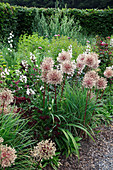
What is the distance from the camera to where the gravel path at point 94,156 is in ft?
8.33

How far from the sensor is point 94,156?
108 inches

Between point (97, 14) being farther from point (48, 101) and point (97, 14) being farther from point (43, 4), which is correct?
point (43, 4)

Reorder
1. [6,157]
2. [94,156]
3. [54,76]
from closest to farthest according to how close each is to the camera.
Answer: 1. [6,157]
2. [54,76]
3. [94,156]

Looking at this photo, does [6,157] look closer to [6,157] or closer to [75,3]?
[6,157]

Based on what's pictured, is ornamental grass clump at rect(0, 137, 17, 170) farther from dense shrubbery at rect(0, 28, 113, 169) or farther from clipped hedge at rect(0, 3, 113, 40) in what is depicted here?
clipped hedge at rect(0, 3, 113, 40)

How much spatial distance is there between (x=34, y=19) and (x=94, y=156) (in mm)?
7929

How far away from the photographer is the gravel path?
100.0 inches

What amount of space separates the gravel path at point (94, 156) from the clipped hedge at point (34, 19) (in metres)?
5.50

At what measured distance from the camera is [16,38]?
8406 millimetres

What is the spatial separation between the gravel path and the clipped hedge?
5.50 meters

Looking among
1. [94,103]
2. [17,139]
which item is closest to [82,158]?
[94,103]

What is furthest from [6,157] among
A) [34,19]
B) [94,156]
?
[34,19]

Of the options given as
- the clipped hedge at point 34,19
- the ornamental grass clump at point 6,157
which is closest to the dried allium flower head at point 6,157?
the ornamental grass clump at point 6,157

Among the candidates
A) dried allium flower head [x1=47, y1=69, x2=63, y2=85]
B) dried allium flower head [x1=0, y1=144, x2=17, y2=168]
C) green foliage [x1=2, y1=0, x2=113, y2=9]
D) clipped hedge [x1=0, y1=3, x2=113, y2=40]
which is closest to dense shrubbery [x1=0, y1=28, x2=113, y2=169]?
dried allium flower head [x1=47, y1=69, x2=63, y2=85]
